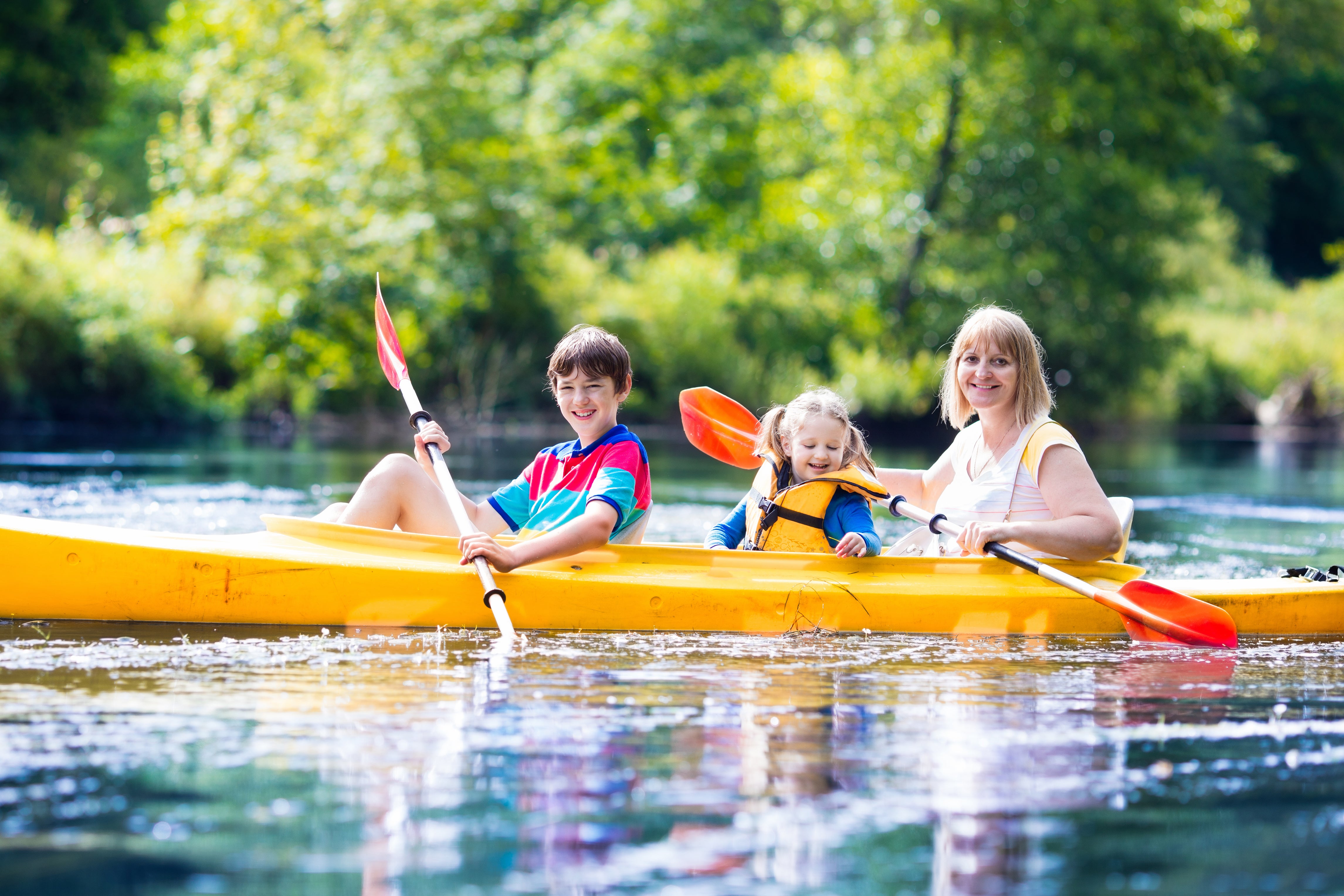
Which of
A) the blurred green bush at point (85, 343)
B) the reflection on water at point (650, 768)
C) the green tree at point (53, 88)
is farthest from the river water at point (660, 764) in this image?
the green tree at point (53, 88)

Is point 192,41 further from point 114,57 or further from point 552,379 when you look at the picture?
point 552,379

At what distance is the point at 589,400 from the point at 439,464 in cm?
54

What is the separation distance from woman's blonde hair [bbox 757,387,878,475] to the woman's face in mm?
349

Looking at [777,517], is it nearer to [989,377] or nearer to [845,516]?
[845,516]

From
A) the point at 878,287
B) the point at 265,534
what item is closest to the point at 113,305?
the point at 878,287

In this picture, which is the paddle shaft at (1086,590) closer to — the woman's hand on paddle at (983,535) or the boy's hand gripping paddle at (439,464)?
the woman's hand on paddle at (983,535)

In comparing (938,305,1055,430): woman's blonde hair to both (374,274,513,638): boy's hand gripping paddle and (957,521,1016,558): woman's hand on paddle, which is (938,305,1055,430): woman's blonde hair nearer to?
(957,521,1016,558): woman's hand on paddle

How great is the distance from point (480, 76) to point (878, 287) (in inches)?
221

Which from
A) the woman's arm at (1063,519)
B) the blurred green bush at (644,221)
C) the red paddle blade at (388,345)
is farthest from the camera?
the blurred green bush at (644,221)

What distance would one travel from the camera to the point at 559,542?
12.7ft

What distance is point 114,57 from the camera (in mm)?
25172

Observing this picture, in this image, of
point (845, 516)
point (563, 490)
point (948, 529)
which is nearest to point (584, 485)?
point (563, 490)

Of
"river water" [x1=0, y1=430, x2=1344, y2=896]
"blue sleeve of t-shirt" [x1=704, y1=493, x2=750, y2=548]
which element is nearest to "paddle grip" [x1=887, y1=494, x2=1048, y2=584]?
"river water" [x1=0, y1=430, x2=1344, y2=896]

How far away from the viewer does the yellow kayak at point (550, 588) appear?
3838mm
